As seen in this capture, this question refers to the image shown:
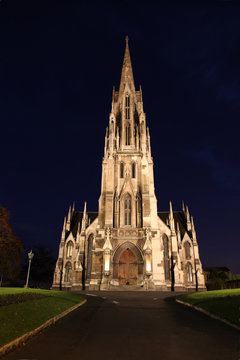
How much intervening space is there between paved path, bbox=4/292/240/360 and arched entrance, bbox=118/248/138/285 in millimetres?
24533

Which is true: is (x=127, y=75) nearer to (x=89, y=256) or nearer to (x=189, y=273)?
(x=89, y=256)

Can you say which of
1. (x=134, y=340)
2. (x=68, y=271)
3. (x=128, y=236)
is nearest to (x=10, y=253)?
(x=134, y=340)

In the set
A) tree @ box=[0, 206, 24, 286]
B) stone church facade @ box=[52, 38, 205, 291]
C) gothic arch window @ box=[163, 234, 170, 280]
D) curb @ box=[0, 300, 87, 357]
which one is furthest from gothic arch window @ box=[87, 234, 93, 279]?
curb @ box=[0, 300, 87, 357]

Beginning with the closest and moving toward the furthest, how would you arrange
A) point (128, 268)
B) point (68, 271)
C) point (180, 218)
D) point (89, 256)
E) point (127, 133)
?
1. point (128, 268)
2. point (89, 256)
3. point (68, 271)
4. point (127, 133)
5. point (180, 218)

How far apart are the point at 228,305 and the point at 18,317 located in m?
9.56

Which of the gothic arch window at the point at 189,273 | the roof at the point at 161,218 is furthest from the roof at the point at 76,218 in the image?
the gothic arch window at the point at 189,273

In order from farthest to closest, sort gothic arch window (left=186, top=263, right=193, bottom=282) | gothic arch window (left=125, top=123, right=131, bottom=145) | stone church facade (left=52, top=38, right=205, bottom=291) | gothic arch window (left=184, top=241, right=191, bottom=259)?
gothic arch window (left=125, top=123, right=131, bottom=145) < gothic arch window (left=184, top=241, right=191, bottom=259) < gothic arch window (left=186, top=263, right=193, bottom=282) < stone church facade (left=52, top=38, right=205, bottom=291)

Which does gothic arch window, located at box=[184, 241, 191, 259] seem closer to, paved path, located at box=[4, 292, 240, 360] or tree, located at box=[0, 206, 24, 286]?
tree, located at box=[0, 206, 24, 286]

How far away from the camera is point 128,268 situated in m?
34.7

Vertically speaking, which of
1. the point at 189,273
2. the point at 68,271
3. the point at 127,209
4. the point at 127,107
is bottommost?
the point at 189,273

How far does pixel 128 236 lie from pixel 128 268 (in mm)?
4593

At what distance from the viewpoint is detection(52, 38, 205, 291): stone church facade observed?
3303cm

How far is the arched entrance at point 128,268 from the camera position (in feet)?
111

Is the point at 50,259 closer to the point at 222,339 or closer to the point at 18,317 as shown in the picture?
the point at 18,317
